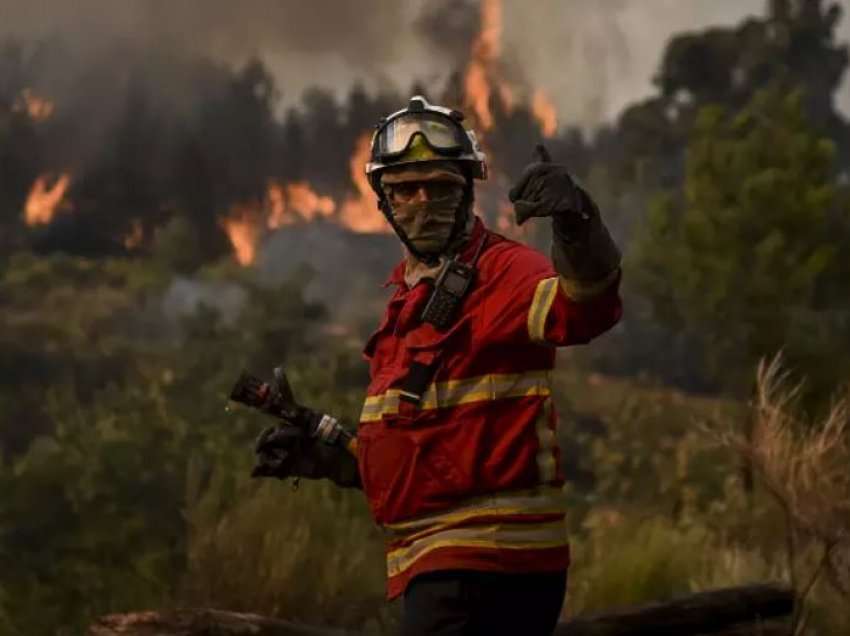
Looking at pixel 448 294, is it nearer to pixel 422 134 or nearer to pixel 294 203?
pixel 422 134

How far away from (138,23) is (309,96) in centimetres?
362

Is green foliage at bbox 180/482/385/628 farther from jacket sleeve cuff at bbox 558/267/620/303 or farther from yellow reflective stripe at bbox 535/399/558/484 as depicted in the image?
jacket sleeve cuff at bbox 558/267/620/303

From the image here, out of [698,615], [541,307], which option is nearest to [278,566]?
[698,615]

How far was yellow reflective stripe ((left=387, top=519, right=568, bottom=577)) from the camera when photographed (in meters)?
2.59

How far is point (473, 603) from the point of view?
2.57 meters

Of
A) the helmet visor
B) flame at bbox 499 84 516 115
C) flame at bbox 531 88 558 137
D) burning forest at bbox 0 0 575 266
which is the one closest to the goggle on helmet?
the helmet visor

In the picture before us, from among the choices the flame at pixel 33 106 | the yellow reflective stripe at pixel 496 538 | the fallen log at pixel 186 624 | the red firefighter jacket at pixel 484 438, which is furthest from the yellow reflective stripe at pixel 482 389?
the flame at pixel 33 106

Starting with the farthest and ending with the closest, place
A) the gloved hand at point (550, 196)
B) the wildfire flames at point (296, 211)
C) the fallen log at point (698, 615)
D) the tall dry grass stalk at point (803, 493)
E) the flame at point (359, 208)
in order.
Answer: the flame at point (359, 208) → the wildfire flames at point (296, 211) → the tall dry grass stalk at point (803, 493) → the fallen log at point (698, 615) → the gloved hand at point (550, 196)

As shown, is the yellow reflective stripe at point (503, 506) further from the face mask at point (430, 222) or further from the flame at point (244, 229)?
the flame at point (244, 229)

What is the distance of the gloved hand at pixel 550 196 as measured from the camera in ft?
7.23

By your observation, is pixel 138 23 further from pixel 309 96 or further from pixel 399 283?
pixel 399 283

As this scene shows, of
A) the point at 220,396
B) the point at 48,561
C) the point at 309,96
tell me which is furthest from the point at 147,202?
the point at 48,561

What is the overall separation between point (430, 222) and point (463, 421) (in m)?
0.44

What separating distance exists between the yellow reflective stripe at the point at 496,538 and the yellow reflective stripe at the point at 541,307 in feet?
1.27
